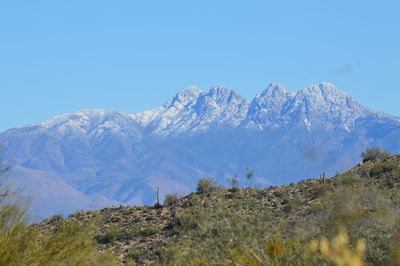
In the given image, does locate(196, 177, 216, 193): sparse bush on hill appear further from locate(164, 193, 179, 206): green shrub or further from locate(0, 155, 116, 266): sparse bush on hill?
locate(0, 155, 116, 266): sparse bush on hill

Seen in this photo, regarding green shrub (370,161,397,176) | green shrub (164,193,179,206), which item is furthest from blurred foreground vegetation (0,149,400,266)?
green shrub (164,193,179,206)

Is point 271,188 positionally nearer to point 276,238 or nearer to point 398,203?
point 276,238

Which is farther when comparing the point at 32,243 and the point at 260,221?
the point at 260,221

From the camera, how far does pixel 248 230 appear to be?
516 inches

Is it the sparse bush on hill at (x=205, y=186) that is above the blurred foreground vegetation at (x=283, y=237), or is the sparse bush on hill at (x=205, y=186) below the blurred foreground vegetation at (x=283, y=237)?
above

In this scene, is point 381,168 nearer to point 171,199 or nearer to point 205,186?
point 205,186

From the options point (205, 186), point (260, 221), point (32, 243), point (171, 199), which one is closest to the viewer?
point (32, 243)

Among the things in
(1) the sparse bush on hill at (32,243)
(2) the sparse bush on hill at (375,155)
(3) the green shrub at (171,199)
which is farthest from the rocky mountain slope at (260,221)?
(2) the sparse bush on hill at (375,155)

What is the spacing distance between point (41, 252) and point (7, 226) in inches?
38.6

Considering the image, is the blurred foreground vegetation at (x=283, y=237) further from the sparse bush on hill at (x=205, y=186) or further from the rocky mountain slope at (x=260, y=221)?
the sparse bush on hill at (x=205, y=186)

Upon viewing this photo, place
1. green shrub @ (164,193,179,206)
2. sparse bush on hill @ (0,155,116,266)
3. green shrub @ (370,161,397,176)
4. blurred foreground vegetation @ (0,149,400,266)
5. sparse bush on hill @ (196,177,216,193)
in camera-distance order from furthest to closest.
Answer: sparse bush on hill @ (196,177,216,193) → green shrub @ (164,193,179,206) → green shrub @ (370,161,397,176) → sparse bush on hill @ (0,155,116,266) → blurred foreground vegetation @ (0,149,400,266)

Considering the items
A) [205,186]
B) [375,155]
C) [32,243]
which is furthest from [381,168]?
[32,243]

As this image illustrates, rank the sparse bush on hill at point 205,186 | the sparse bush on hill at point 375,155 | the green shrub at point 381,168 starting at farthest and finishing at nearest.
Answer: the sparse bush on hill at point 205,186
the sparse bush on hill at point 375,155
the green shrub at point 381,168

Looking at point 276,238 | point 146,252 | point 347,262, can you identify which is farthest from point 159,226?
point 347,262
